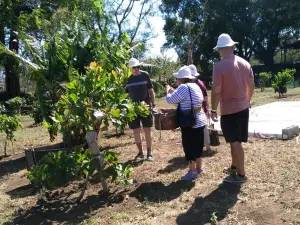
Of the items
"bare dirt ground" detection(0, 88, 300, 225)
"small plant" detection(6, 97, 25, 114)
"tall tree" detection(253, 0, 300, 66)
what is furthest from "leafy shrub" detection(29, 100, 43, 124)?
"tall tree" detection(253, 0, 300, 66)

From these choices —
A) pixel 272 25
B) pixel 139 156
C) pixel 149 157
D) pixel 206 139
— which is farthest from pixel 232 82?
pixel 272 25

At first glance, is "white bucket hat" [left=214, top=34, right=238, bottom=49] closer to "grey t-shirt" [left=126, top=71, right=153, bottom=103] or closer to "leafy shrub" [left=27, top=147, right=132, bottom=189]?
"leafy shrub" [left=27, top=147, right=132, bottom=189]

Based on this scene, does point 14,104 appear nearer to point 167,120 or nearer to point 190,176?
point 167,120

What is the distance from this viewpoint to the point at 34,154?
6.09 m

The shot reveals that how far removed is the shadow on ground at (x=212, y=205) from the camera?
13.3 ft

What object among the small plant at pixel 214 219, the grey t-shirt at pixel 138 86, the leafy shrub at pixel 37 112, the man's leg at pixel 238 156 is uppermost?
the grey t-shirt at pixel 138 86

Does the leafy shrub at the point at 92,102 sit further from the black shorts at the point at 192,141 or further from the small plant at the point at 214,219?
the small plant at the point at 214,219

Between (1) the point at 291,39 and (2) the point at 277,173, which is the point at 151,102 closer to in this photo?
(2) the point at 277,173

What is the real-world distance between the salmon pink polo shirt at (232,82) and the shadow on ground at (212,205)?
93cm

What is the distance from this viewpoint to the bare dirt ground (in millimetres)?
4145

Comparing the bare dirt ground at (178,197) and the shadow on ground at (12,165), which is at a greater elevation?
the shadow on ground at (12,165)

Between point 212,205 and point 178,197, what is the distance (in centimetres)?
52

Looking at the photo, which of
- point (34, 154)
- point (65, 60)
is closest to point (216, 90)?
point (65, 60)

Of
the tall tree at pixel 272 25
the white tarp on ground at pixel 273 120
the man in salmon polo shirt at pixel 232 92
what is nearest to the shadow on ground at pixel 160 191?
the man in salmon polo shirt at pixel 232 92
